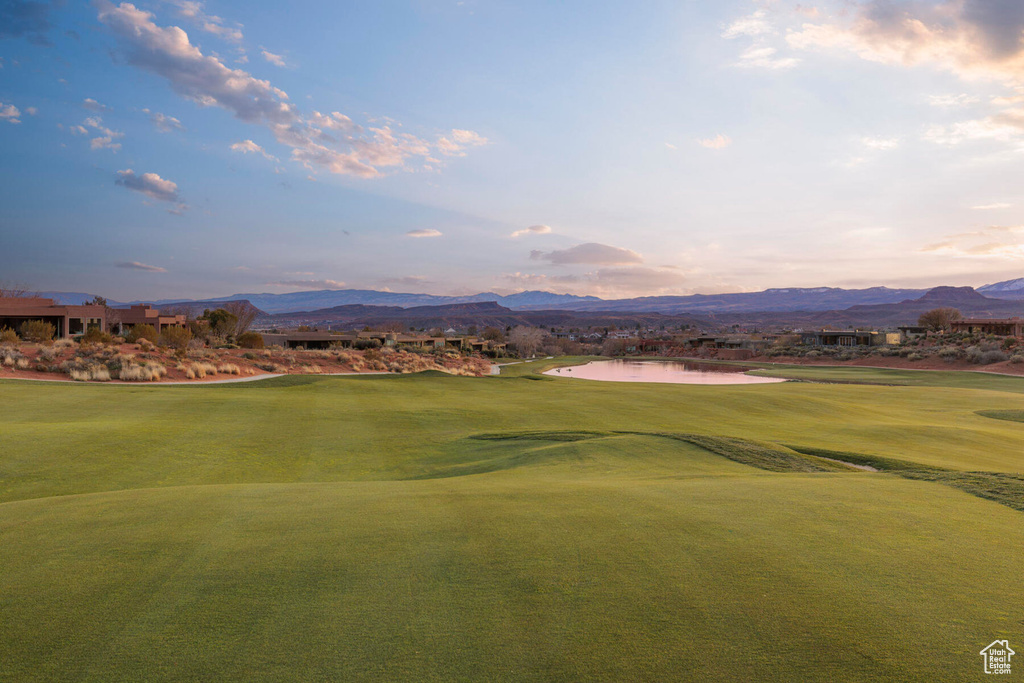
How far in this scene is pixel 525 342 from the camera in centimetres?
9088

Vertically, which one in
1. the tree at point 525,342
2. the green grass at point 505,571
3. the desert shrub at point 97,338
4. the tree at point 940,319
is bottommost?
the tree at point 525,342

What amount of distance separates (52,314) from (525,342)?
198ft

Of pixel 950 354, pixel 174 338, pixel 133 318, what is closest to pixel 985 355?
pixel 950 354

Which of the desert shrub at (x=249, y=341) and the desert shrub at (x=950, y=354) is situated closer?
the desert shrub at (x=249, y=341)

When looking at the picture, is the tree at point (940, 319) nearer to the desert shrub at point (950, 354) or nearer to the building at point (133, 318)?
the desert shrub at point (950, 354)

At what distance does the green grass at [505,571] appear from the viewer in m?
3.01

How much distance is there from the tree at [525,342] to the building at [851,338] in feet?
136

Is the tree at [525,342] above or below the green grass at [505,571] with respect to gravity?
below

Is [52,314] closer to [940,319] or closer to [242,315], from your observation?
[242,315]

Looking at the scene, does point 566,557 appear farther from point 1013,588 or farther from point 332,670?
point 1013,588

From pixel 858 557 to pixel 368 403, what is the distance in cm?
1618

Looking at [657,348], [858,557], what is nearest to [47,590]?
[858,557]

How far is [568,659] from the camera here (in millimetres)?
3018

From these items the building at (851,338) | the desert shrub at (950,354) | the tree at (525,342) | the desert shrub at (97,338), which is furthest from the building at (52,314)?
the building at (851,338)
